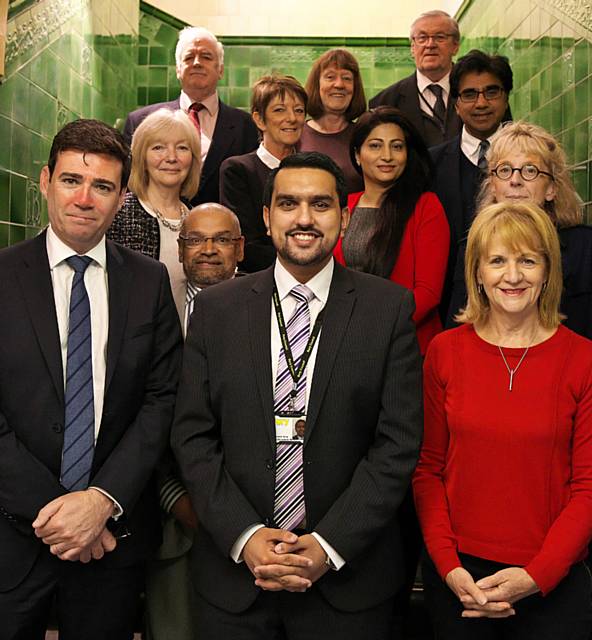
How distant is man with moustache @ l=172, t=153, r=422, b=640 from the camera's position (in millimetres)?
2174

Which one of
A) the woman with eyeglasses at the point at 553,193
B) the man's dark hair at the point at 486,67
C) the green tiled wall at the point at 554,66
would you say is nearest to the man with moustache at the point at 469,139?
the man's dark hair at the point at 486,67

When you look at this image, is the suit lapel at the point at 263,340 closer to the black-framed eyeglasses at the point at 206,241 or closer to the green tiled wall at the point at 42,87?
the black-framed eyeglasses at the point at 206,241

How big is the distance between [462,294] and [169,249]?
44.2 inches

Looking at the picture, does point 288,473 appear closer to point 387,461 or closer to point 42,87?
point 387,461

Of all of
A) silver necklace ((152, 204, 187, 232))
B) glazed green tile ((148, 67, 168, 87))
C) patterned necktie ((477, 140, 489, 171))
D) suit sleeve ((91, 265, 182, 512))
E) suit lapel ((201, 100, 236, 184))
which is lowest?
suit sleeve ((91, 265, 182, 512))

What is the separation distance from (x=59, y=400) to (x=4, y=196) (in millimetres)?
1709

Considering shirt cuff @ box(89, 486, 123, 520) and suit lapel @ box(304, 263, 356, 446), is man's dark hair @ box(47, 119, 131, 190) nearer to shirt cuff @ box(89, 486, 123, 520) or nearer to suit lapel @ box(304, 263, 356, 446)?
suit lapel @ box(304, 263, 356, 446)

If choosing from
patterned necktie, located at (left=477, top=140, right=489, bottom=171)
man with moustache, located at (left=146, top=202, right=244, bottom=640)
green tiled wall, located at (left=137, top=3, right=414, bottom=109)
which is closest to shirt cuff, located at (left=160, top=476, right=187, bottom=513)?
man with moustache, located at (left=146, top=202, right=244, bottom=640)

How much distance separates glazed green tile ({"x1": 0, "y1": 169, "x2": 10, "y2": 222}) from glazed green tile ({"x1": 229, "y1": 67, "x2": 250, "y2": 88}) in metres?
3.98

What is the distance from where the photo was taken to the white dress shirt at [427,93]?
14.4 ft

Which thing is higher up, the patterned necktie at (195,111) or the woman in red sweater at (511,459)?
the patterned necktie at (195,111)

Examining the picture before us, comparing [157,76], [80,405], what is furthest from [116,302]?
[157,76]

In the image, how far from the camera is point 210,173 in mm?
4445

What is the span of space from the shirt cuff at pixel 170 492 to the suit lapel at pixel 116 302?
439 mm
